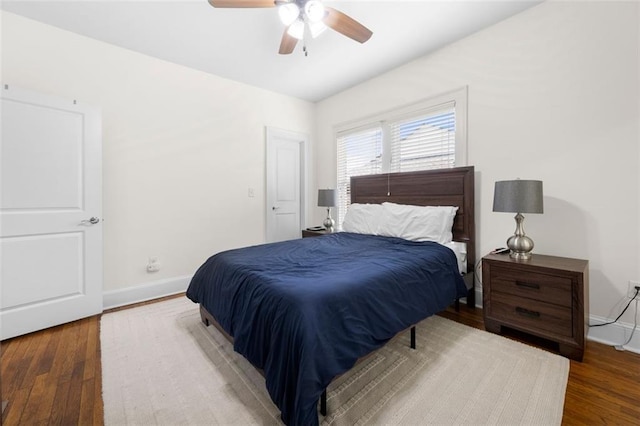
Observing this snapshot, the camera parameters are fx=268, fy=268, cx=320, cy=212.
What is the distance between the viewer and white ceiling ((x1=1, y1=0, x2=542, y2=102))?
2.29 meters

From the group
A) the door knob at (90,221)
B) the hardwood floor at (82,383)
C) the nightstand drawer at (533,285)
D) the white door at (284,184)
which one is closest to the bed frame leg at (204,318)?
the hardwood floor at (82,383)

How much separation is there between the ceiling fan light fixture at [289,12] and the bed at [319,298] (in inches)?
69.8

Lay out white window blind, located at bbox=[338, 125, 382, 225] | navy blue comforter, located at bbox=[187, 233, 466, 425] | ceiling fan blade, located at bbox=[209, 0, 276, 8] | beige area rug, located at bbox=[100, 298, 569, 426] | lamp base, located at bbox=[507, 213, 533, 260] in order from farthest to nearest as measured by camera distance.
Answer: white window blind, located at bbox=[338, 125, 382, 225] < lamp base, located at bbox=[507, 213, 533, 260] < ceiling fan blade, located at bbox=[209, 0, 276, 8] < beige area rug, located at bbox=[100, 298, 569, 426] < navy blue comforter, located at bbox=[187, 233, 466, 425]

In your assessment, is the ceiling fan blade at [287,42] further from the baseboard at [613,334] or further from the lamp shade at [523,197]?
the baseboard at [613,334]

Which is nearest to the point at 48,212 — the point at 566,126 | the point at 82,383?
the point at 82,383

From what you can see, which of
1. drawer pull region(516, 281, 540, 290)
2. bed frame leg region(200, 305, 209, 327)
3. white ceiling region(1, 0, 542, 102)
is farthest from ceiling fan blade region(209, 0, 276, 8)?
drawer pull region(516, 281, 540, 290)

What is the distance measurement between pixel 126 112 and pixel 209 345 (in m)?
2.58

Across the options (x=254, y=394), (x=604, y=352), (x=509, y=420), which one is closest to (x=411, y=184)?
(x=604, y=352)

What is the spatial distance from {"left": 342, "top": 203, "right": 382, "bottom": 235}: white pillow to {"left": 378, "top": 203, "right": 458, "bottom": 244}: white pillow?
10 cm

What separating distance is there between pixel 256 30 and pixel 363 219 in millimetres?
2299

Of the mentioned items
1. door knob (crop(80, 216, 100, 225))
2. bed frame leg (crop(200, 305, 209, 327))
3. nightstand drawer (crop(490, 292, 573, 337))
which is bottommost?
bed frame leg (crop(200, 305, 209, 327))

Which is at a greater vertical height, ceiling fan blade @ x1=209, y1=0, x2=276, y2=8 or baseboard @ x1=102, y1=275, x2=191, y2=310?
ceiling fan blade @ x1=209, y1=0, x2=276, y2=8

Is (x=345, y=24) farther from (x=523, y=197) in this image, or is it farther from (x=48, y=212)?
(x=48, y=212)

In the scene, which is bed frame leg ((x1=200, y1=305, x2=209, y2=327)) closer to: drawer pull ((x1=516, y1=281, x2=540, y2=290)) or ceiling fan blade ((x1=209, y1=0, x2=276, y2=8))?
ceiling fan blade ((x1=209, y1=0, x2=276, y2=8))
